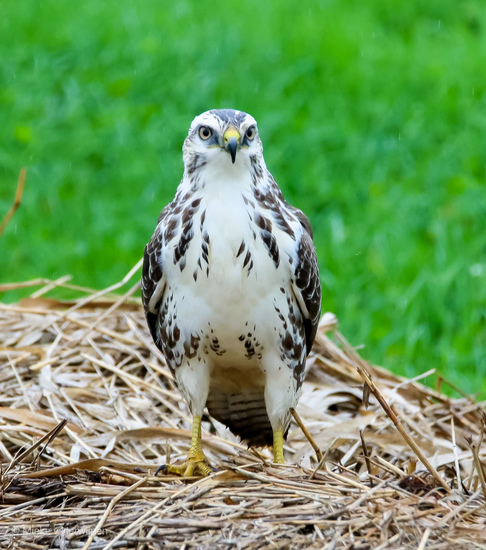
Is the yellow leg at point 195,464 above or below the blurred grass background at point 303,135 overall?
below

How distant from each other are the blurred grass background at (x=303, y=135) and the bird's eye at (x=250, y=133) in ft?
8.69

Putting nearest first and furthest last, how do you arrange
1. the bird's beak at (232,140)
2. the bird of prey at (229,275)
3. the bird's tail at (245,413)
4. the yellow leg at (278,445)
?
the bird's beak at (232,140) < the bird of prey at (229,275) < the yellow leg at (278,445) < the bird's tail at (245,413)

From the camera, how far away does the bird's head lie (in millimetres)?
3939

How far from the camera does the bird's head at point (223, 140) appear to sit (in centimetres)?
394

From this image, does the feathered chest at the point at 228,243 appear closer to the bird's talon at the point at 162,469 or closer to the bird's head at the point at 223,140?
the bird's head at the point at 223,140

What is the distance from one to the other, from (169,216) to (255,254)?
413 mm

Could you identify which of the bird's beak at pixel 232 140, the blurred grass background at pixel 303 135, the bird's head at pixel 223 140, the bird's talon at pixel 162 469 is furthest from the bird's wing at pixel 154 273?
the blurred grass background at pixel 303 135

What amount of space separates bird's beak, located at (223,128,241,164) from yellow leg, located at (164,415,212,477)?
1217mm

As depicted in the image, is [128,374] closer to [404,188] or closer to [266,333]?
[266,333]

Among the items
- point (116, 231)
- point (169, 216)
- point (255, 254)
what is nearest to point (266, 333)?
point (255, 254)

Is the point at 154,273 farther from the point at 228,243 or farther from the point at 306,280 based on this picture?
the point at 306,280

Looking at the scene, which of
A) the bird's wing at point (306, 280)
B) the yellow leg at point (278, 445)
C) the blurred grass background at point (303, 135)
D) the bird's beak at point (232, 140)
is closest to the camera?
the bird's beak at point (232, 140)

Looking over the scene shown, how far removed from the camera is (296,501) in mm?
3340

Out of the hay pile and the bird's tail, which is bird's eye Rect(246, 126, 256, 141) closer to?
the hay pile
